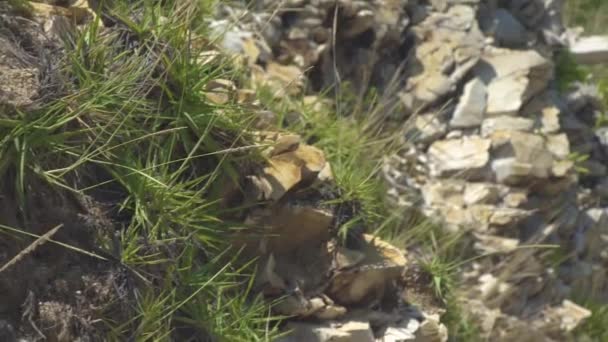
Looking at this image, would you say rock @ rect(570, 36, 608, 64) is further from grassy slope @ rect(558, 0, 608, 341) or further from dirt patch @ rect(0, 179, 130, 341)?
dirt patch @ rect(0, 179, 130, 341)

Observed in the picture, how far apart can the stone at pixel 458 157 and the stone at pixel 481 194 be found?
0.10 m

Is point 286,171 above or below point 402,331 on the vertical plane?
above

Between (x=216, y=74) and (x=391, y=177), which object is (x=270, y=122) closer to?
(x=216, y=74)

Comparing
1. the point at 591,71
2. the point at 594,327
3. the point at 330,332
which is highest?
the point at 330,332

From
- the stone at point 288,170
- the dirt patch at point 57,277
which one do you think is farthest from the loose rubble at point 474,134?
the dirt patch at point 57,277

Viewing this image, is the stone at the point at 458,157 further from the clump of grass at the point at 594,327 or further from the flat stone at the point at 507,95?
the clump of grass at the point at 594,327

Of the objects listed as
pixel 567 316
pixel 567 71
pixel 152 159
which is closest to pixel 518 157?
pixel 567 316

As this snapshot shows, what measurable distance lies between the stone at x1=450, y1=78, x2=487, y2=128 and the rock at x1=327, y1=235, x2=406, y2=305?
2.22 m

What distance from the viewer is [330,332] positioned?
353cm

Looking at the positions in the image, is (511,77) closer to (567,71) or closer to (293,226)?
(567,71)

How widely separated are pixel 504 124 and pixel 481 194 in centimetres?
58

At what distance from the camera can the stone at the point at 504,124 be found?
6.06 meters

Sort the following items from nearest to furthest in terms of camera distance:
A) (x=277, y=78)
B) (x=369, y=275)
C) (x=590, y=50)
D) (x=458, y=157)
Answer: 1. (x=369, y=275)
2. (x=277, y=78)
3. (x=458, y=157)
4. (x=590, y=50)

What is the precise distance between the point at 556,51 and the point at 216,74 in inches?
171
